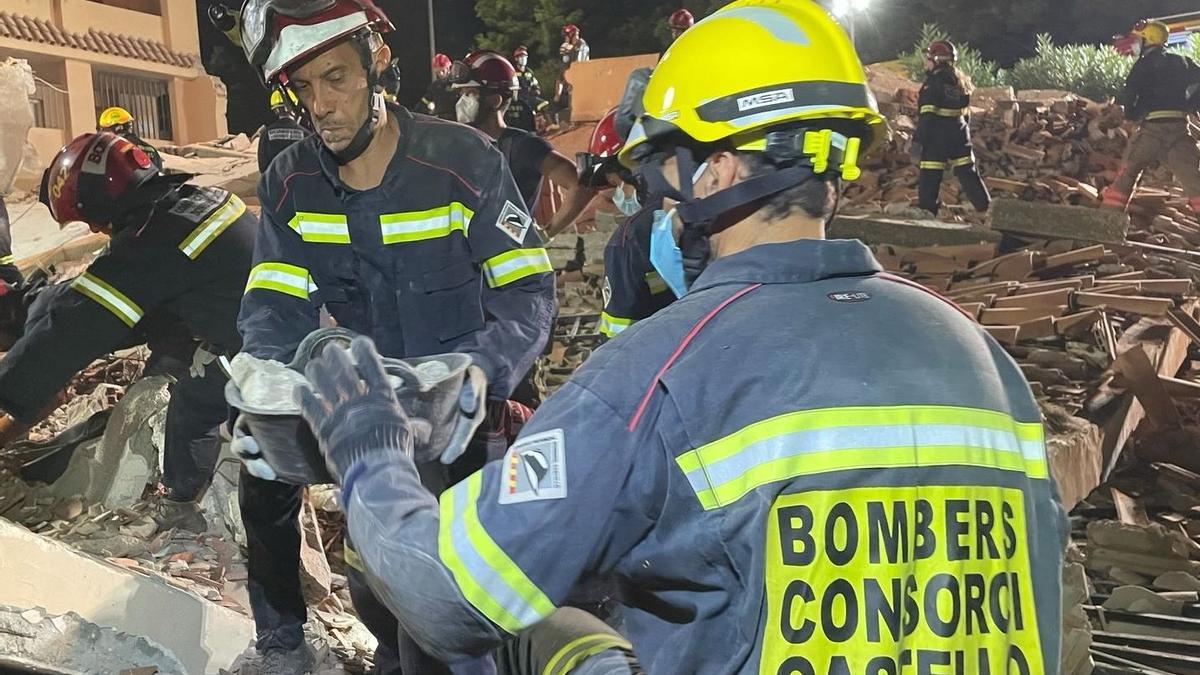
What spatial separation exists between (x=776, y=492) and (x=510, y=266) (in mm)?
1472

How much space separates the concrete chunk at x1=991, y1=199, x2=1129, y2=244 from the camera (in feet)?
24.6

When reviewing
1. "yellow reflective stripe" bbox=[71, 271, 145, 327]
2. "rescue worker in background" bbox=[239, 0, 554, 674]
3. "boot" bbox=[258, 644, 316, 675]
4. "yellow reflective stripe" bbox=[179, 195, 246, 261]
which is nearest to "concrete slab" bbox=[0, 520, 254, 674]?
"boot" bbox=[258, 644, 316, 675]

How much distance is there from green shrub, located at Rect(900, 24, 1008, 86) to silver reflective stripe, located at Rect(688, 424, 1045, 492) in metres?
9.26

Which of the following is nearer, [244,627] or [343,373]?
[343,373]

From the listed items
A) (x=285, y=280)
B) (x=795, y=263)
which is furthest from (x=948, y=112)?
(x=795, y=263)

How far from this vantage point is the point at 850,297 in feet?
3.92

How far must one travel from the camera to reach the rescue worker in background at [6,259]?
168 inches

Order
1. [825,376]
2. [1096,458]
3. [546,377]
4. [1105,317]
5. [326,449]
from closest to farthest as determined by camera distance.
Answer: [825,376] → [326,449] → [1096,458] → [1105,317] → [546,377]

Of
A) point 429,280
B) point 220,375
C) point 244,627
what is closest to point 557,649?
point 429,280

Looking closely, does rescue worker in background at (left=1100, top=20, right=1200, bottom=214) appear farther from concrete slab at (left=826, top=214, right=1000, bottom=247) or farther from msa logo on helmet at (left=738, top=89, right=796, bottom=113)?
msa logo on helmet at (left=738, top=89, right=796, bottom=113)

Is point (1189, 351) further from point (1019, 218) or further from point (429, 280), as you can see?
point (429, 280)

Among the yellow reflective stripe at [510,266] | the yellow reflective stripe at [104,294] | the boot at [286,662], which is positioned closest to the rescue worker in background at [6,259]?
the yellow reflective stripe at [104,294]

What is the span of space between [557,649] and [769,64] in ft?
3.01

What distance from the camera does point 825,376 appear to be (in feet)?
3.66
